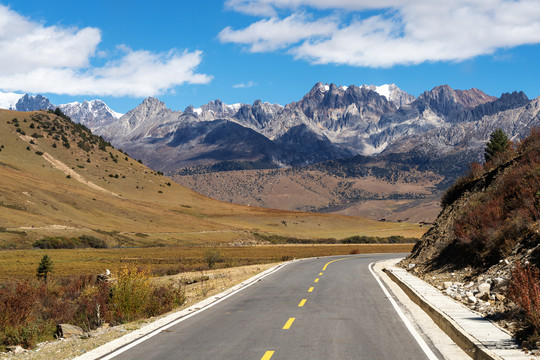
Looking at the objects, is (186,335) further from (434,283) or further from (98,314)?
(434,283)

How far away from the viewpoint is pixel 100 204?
99.7 metres

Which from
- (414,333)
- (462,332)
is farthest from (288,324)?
(462,332)

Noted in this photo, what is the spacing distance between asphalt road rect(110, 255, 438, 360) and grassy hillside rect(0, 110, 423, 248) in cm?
4997

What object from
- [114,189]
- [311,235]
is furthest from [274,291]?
[114,189]

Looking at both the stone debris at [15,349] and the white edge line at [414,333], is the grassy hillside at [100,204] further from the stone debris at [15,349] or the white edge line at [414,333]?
the white edge line at [414,333]

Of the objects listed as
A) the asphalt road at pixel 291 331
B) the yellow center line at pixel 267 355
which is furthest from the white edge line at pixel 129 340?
the yellow center line at pixel 267 355

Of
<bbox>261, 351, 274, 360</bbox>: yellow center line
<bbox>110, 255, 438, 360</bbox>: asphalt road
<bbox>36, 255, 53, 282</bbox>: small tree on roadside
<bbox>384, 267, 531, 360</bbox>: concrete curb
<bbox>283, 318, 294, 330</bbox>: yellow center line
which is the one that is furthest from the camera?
<bbox>36, 255, 53, 282</bbox>: small tree on roadside

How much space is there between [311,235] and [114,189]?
51.2 metres

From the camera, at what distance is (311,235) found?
123312 millimetres

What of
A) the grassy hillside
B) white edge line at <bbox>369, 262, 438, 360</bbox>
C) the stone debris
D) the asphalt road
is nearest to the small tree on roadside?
the asphalt road

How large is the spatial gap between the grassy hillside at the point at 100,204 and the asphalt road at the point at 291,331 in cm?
4997

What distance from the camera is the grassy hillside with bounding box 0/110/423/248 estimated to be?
77.9m

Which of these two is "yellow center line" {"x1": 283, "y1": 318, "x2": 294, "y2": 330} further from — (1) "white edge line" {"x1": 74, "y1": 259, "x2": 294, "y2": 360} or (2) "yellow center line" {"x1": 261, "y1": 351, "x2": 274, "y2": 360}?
(1) "white edge line" {"x1": 74, "y1": 259, "x2": 294, "y2": 360}

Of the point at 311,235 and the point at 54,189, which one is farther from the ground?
the point at 54,189
